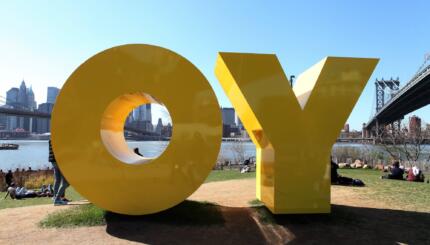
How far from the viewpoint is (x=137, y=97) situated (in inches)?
296

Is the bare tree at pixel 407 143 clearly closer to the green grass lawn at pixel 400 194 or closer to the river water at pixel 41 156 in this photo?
the river water at pixel 41 156

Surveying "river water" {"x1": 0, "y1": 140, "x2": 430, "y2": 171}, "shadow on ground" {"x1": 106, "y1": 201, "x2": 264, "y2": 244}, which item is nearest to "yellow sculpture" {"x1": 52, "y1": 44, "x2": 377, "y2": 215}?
"shadow on ground" {"x1": 106, "y1": 201, "x2": 264, "y2": 244}

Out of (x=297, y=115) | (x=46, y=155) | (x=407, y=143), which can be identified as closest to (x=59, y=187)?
(x=297, y=115)

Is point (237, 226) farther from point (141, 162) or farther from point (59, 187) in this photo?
point (59, 187)

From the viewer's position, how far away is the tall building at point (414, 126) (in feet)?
93.9

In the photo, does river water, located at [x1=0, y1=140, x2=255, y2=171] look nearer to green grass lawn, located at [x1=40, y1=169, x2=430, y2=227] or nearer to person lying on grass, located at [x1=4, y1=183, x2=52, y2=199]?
person lying on grass, located at [x1=4, y1=183, x2=52, y2=199]

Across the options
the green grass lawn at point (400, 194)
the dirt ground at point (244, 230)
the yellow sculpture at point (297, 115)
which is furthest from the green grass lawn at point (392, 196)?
the yellow sculpture at point (297, 115)

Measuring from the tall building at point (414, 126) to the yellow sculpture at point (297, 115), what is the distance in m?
24.5

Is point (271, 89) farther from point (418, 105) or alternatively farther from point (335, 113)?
point (418, 105)

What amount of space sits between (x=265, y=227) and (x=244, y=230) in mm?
471

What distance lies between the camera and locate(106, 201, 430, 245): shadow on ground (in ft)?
19.9

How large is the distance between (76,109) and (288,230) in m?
4.72

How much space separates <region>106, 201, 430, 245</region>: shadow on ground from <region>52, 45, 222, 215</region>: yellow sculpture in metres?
0.47

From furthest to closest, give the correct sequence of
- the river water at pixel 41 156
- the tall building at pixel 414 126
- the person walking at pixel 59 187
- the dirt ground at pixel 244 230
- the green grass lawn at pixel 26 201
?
the river water at pixel 41 156 < the tall building at pixel 414 126 < the green grass lawn at pixel 26 201 < the person walking at pixel 59 187 < the dirt ground at pixel 244 230
